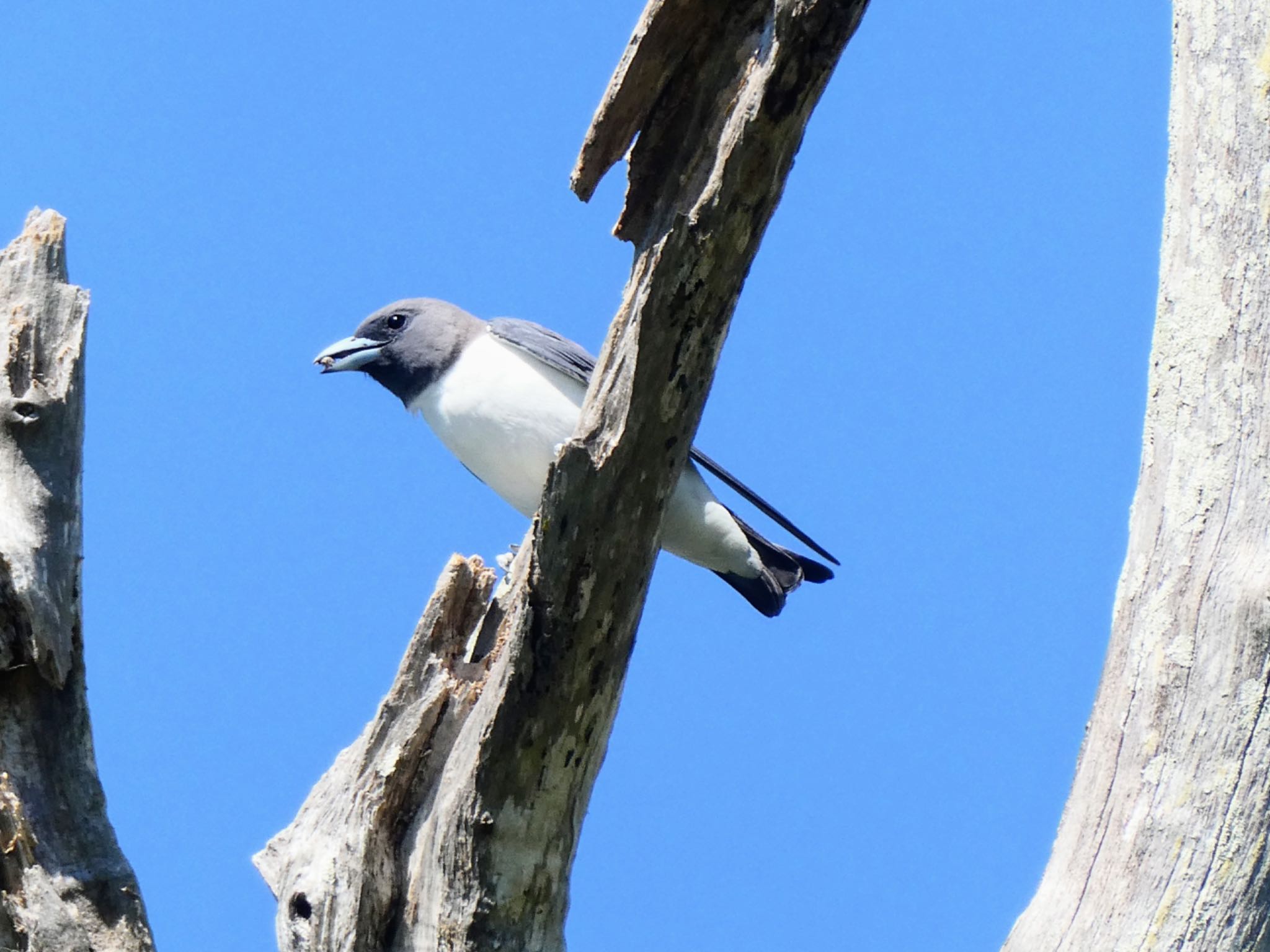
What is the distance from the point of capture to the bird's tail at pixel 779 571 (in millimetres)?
5414

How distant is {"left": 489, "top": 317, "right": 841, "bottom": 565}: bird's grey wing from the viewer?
16.4ft

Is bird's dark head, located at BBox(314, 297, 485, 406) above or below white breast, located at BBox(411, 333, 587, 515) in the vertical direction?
above

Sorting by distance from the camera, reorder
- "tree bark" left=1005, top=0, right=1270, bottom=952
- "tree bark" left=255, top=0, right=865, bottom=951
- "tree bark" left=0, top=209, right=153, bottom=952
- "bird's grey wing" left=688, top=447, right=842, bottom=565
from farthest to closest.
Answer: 1. "bird's grey wing" left=688, top=447, right=842, bottom=565
2. "tree bark" left=0, top=209, right=153, bottom=952
3. "tree bark" left=1005, top=0, right=1270, bottom=952
4. "tree bark" left=255, top=0, right=865, bottom=951

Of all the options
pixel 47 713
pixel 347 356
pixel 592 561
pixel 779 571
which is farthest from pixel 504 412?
pixel 592 561

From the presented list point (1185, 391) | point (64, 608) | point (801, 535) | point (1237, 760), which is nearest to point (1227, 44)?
point (1185, 391)

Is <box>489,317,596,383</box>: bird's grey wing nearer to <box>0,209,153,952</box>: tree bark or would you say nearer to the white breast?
the white breast

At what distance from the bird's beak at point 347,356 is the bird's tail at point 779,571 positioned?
1.69m

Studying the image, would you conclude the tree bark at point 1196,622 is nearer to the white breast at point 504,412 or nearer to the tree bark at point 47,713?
the tree bark at point 47,713

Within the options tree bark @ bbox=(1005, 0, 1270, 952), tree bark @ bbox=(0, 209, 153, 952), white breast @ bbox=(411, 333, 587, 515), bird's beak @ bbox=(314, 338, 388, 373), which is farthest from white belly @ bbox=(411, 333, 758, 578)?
tree bark @ bbox=(1005, 0, 1270, 952)

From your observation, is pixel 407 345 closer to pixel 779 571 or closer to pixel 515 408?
pixel 515 408

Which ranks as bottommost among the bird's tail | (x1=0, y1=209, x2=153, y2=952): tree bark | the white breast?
(x1=0, y1=209, x2=153, y2=952): tree bark

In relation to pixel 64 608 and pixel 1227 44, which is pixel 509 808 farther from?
pixel 1227 44

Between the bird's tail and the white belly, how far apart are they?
0.10 meters

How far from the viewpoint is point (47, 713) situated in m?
2.87
